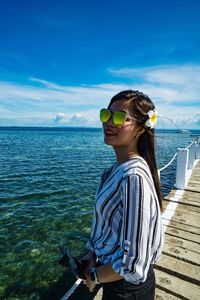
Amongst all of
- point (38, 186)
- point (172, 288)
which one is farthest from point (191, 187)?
point (38, 186)

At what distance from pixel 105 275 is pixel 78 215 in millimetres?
9125

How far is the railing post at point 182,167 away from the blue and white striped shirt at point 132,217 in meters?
6.95

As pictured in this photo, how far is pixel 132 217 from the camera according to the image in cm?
163

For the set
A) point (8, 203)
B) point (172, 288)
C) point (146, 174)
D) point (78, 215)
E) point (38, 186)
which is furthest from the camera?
point (38, 186)

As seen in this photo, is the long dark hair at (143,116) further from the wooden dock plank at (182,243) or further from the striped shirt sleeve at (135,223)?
the wooden dock plank at (182,243)

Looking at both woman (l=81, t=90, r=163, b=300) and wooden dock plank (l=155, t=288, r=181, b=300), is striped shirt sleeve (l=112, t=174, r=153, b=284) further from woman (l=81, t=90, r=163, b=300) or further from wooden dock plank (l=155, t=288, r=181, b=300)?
wooden dock plank (l=155, t=288, r=181, b=300)

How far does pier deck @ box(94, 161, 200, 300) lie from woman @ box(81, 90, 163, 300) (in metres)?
2.21

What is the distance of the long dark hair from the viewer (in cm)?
205

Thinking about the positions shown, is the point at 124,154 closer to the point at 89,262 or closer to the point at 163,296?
the point at 89,262

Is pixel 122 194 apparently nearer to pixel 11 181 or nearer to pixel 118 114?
pixel 118 114

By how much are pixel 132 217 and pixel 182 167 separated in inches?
306

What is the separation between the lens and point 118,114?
2014 mm

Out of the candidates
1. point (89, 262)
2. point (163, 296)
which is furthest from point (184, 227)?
point (89, 262)

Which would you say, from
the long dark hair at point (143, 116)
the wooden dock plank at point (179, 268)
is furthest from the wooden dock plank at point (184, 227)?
the long dark hair at point (143, 116)
